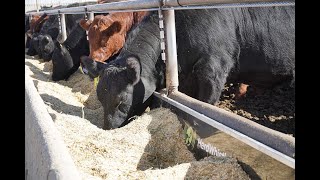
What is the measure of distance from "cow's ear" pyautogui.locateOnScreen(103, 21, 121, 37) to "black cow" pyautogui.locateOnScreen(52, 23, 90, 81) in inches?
96.9

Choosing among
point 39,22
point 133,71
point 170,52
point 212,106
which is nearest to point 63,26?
point 39,22

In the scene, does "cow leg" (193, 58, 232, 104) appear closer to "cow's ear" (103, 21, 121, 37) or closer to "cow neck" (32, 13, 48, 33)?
"cow's ear" (103, 21, 121, 37)

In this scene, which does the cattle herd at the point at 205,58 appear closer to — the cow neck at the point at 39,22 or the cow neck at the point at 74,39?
the cow neck at the point at 74,39

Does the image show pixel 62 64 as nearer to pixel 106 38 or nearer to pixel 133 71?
pixel 106 38

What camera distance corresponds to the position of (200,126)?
315cm

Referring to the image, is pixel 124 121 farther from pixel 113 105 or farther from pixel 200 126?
pixel 200 126

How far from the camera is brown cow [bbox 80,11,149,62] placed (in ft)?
23.0

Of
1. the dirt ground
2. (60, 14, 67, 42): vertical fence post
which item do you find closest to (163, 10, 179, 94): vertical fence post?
the dirt ground

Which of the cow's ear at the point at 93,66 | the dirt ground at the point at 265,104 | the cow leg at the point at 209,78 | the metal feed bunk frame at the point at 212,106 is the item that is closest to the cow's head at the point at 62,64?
the cow's ear at the point at 93,66

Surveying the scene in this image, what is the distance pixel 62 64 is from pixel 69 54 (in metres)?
0.28

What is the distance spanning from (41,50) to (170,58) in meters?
8.85

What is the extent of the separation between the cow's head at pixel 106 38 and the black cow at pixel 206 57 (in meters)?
2.04
